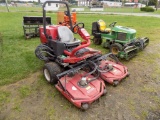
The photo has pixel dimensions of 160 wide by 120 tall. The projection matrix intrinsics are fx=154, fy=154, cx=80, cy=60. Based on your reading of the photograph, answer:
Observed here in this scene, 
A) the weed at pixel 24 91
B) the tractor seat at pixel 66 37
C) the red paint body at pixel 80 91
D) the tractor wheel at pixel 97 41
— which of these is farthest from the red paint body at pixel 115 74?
the tractor wheel at pixel 97 41

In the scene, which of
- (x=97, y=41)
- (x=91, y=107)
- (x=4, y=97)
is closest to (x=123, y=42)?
(x=97, y=41)

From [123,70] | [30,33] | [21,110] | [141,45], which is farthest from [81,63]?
[30,33]

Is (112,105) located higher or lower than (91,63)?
lower

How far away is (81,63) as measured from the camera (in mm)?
3561

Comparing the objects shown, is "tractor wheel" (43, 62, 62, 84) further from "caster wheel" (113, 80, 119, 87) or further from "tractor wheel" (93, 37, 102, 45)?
"tractor wheel" (93, 37, 102, 45)

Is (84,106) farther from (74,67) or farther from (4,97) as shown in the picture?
(4,97)

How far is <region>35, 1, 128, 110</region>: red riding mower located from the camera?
2889mm

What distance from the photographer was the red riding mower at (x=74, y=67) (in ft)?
9.48

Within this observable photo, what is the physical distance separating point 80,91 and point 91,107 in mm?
354

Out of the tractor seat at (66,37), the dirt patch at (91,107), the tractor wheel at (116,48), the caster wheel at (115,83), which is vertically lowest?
the dirt patch at (91,107)

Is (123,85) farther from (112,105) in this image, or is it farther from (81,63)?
(81,63)

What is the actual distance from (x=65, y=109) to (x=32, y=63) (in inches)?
85.0

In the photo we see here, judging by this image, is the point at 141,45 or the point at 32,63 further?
the point at 141,45

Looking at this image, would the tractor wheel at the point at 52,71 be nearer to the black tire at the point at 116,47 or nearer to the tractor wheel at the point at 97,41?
the black tire at the point at 116,47
